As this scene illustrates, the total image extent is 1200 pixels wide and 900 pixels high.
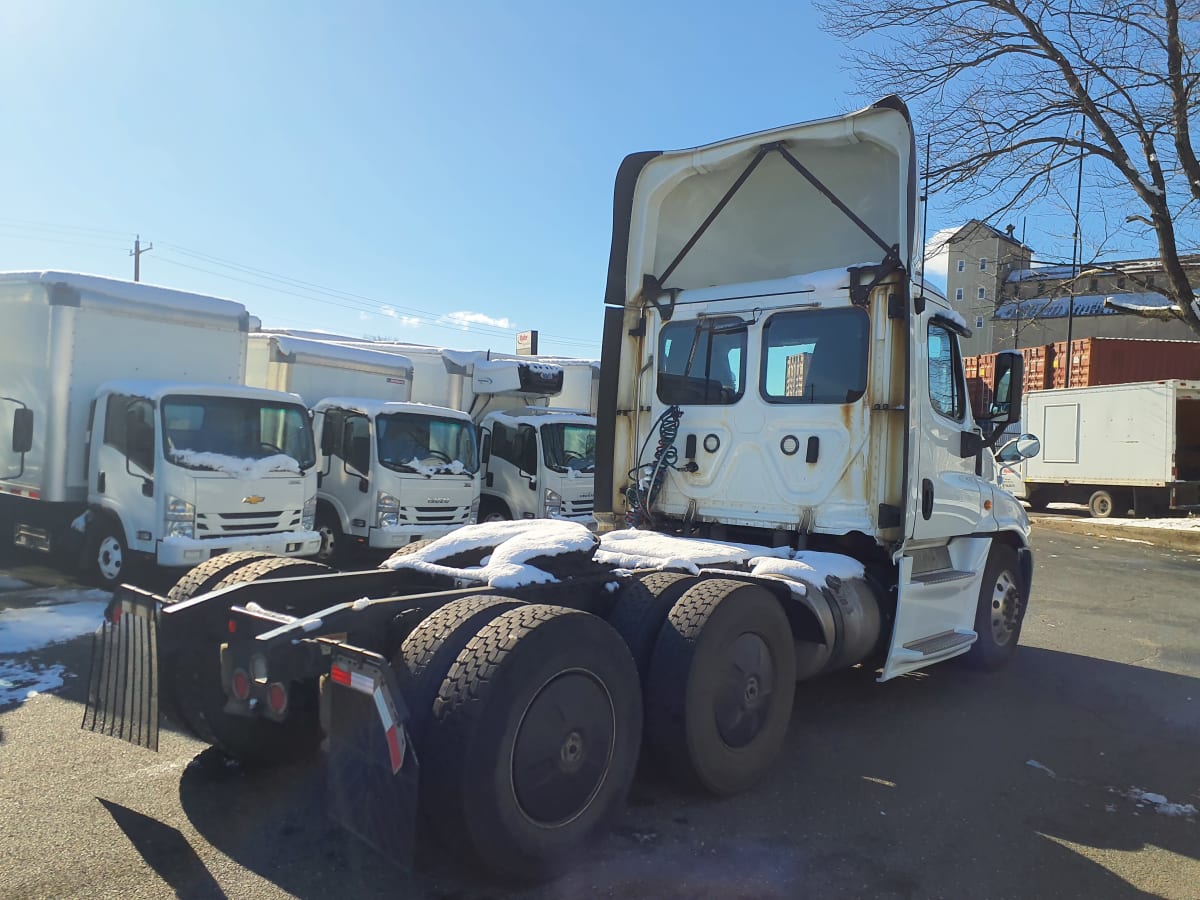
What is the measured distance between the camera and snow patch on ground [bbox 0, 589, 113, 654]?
6621 mm

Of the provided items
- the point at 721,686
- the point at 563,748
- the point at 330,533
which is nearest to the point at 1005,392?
the point at 721,686

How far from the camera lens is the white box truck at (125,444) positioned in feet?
28.7

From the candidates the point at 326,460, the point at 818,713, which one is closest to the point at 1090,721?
the point at 818,713

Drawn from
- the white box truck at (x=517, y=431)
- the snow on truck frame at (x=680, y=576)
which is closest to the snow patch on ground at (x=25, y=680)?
the snow on truck frame at (x=680, y=576)

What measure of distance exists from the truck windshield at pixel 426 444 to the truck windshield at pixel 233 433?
125 cm

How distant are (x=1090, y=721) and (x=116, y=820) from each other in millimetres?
5808

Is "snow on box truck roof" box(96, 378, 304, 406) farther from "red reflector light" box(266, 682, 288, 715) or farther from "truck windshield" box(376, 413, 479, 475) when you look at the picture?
"red reflector light" box(266, 682, 288, 715)

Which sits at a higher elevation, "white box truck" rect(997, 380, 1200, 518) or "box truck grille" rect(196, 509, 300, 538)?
"white box truck" rect(997, 380, 1200, 518)

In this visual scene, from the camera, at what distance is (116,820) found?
376 cm

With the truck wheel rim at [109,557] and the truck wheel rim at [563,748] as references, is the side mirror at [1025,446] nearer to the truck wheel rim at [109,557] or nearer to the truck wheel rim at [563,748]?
the truck wheel rim at [563,748]

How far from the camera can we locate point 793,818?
13.4 ft

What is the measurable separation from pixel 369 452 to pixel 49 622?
439 cm

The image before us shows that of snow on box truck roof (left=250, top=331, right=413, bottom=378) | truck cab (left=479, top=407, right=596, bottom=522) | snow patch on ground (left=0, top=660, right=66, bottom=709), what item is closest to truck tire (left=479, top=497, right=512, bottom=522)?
truck cab (left=479, top=407, right=596, bottom=522)

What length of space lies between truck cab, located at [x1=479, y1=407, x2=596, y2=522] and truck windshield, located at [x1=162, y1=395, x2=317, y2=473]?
3.64m
